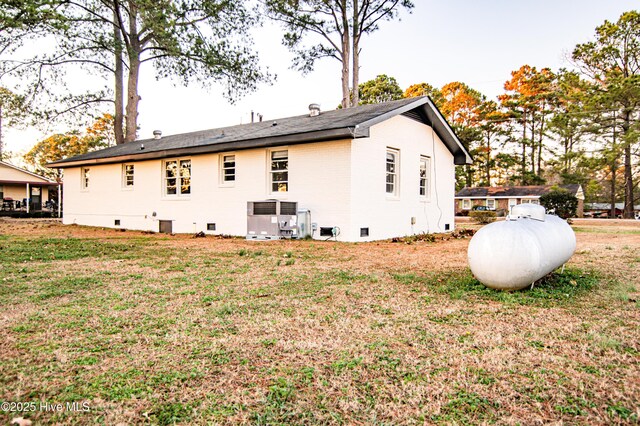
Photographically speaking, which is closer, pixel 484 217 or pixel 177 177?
pixel 177 177

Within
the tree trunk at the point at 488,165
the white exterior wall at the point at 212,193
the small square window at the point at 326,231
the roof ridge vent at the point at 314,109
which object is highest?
the tree trunk at the point at 488,165

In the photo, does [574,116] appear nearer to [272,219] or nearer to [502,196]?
[502,196]

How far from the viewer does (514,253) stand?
3992mm

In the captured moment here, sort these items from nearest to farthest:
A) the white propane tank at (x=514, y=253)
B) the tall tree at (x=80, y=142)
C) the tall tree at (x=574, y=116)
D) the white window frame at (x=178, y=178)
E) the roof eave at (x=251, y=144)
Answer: the white propane tank at (x=514, y=253) < the roof eave at (x=251, y=144) < the white window frame at (x=178, y=178) < the tall tree at (x=574, y=116) < the tall tree at (x=80, y=142)

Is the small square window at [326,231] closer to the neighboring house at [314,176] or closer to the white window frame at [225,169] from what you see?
the neighboring house at [314,176]

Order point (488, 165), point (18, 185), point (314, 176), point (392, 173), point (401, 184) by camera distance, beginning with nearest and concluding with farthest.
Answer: point (314, 176)
point (392, 173)
point (401, 184)
point (18, 185)
point (488, 165)

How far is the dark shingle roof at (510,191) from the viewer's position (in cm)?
3531

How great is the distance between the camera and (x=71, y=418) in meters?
1.77

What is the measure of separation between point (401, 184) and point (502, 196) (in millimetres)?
30143

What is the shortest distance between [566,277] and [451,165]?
10.2 m

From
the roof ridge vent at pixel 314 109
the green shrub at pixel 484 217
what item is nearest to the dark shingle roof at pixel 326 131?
the roof ridge vent at pixel 314 109

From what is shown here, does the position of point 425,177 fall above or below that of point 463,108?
below

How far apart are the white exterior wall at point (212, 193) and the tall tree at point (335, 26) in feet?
33.3

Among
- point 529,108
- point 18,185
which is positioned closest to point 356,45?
point 529,108
